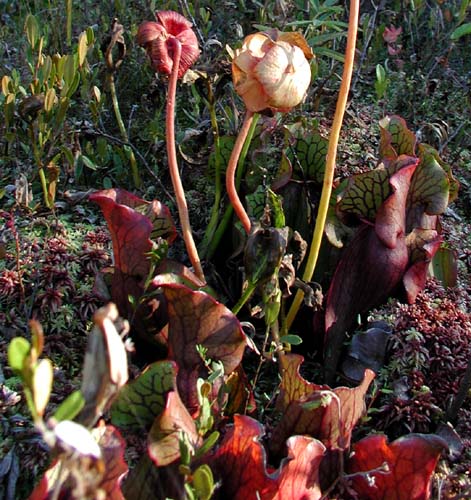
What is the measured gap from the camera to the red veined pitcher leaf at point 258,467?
106 centimetres

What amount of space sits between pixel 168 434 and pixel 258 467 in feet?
0.52

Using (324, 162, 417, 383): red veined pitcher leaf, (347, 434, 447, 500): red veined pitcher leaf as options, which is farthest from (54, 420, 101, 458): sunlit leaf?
(324, 162, 417, 383): red veined pitcher leaf

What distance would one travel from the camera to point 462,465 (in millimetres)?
1296

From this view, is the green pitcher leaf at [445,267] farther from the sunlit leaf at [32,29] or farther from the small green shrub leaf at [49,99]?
the sunlit leaf at [32,29]

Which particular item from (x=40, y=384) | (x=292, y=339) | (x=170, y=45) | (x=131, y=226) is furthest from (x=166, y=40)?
Answer: (x=40, y=384)

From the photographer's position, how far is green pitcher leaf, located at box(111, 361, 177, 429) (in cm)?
115

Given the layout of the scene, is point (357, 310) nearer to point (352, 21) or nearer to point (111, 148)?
point (352, 21)

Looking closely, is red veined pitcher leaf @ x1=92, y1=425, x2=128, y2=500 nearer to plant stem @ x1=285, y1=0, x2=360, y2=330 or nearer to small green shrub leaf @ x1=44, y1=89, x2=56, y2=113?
plant stem @ x1=285, y1=0, x2=360, y2=330

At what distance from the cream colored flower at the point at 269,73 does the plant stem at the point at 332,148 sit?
4.5 inches

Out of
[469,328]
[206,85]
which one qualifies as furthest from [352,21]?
[469,328]

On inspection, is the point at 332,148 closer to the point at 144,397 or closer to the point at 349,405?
the point at 349,405

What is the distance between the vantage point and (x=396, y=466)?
1.15 meters

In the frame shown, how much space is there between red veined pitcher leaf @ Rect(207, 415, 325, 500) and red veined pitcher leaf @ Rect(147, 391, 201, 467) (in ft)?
0.26

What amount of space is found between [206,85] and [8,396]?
82 centimetres
